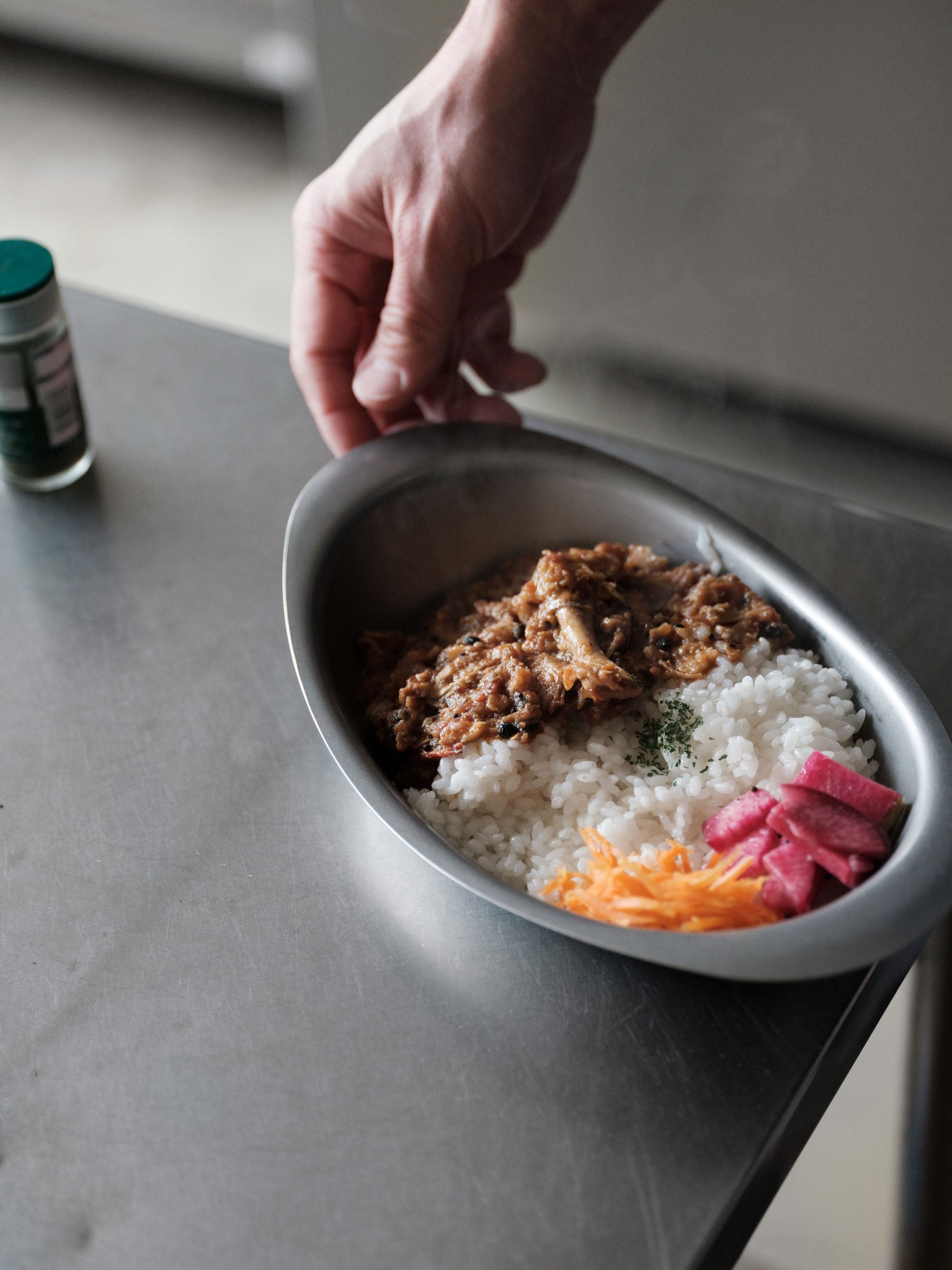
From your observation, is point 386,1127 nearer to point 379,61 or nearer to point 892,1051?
point 892,1051

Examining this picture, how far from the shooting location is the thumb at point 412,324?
150 centimetres

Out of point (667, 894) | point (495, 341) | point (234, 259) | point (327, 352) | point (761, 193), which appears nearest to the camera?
point (667, 894)

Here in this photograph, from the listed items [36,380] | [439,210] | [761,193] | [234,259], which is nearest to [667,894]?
[439,210]

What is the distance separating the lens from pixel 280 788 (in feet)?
4.30

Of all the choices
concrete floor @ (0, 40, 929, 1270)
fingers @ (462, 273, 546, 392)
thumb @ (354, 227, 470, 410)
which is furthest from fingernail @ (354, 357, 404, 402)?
concrete floor @ (0, 40, 929, 1270)

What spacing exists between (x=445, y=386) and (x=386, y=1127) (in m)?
1.01

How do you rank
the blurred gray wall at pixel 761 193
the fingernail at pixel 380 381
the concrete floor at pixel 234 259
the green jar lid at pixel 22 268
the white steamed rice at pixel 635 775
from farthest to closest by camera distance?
the blurred gray wall at pixel 761 193
the concrete floor at pixel 234 259
the fingernail at pixel 380 381
the green jar lid at pixel 22 268
the white steamed rice at pixel 635 775

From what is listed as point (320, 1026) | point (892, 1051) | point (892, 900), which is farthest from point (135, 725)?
point (892, 1051)

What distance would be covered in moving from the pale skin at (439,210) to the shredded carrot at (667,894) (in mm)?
727

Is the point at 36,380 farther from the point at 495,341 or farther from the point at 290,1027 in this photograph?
the point at 290,1027

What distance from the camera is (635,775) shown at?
1.25m

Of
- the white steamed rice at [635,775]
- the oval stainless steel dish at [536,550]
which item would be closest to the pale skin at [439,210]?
the oval stainless steel dish at [536,550]

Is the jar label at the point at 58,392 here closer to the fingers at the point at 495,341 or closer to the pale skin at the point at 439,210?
the pale skin at the point at 439,210

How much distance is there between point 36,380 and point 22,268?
0.14 meters
